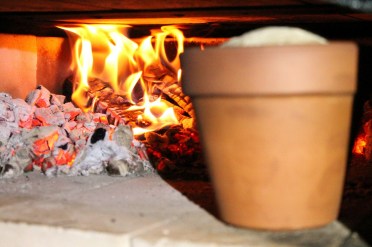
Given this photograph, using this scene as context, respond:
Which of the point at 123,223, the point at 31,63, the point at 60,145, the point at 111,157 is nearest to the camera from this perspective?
the point at 123,223

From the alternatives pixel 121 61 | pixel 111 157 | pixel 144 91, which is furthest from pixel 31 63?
pixel 111 157

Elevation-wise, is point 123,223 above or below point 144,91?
above

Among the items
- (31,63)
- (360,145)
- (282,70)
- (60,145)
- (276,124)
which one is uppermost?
(282,70)

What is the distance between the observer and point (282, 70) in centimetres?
150

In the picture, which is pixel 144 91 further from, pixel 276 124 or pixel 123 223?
pixel 276 124

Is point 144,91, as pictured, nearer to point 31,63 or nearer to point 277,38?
point 31,63

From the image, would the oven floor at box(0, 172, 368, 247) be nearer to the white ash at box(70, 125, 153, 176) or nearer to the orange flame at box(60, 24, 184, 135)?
the white ash at box(70, 125, 153, 176)

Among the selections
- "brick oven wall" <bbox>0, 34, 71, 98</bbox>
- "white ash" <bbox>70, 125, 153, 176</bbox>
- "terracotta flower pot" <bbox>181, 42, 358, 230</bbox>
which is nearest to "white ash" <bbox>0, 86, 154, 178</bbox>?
"white ash" <bbox>70, 125, 153, 176</bbox>

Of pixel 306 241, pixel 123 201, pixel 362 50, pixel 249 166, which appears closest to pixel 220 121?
pixel 249 166

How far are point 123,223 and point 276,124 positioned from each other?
1.58ft

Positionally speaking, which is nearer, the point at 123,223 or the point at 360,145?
the point at 123,223

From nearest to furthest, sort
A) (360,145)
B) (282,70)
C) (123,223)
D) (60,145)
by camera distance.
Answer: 1. (282,70)
2. (123,223)
3. (60,145)
4. (360,145)

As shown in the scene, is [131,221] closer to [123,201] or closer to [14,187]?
[123,201]

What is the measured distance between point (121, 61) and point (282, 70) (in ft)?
6.82
